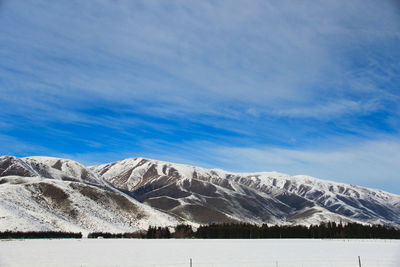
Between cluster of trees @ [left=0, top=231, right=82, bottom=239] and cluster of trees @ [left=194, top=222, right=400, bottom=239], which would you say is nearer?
cluster of trees @ [left=0, top=231, right=82, bottom=239]

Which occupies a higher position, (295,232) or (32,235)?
(295,232)

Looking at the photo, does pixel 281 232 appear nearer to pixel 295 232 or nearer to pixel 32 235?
pixel 295 232

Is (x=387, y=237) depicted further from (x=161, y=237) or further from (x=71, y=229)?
(x=71, y=229)
